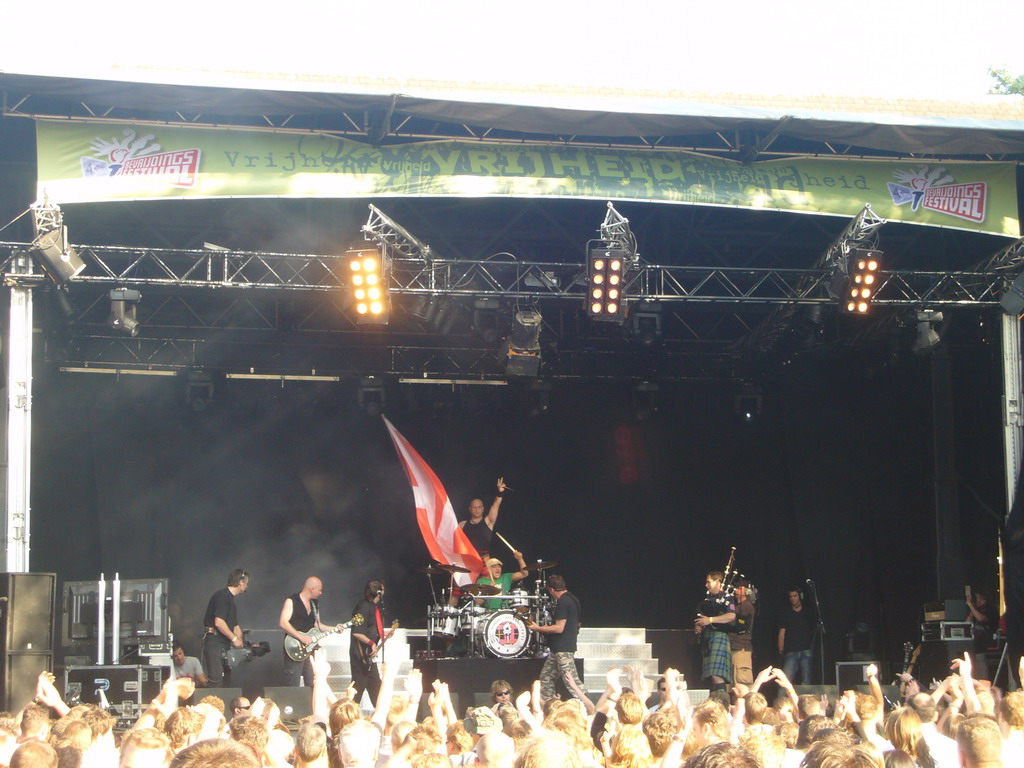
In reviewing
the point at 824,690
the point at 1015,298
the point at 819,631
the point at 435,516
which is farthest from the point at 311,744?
the point at 819,631

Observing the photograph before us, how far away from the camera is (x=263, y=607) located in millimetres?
16703

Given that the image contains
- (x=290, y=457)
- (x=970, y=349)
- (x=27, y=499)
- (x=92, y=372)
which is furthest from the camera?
(x=290, y=457)

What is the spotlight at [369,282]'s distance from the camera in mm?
11727

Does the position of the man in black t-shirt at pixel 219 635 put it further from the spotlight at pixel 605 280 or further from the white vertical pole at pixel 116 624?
the spotlight at pixel 605 280

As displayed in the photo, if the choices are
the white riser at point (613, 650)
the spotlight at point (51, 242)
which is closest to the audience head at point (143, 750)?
the spotlight at point (51, 242)

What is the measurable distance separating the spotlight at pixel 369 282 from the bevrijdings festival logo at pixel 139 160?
1.84m

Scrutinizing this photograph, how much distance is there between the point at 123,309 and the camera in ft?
40.3

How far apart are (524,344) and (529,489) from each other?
4736 millimetres

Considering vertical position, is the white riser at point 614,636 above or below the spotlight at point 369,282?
below

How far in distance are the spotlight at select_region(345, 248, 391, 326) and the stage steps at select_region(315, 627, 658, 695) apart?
13.9 feet

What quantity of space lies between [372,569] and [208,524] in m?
2.40

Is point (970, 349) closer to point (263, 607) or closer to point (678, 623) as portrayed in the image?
point (678, 623)

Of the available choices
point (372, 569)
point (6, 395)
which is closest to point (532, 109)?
point (6, 395)

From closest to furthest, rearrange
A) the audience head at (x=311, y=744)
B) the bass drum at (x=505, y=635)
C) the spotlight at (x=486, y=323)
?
the audience head at (x=311, y=744)
the bass drum at (x=505, y=635)
the spotlight at (x=486, y=323)
